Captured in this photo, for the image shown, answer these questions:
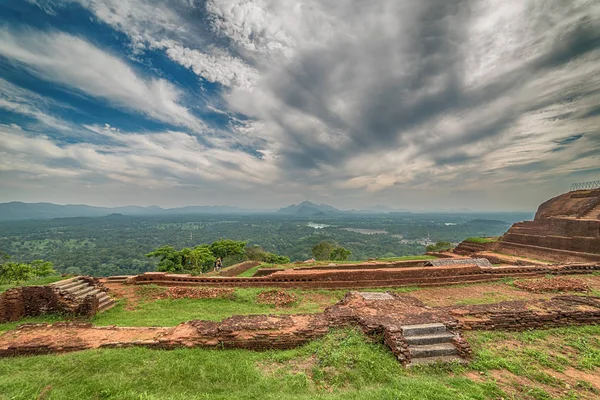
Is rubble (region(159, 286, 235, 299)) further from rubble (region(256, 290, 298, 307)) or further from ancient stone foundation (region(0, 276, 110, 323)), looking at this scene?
ancient stone foundation (region(0, 276, 110, 323))

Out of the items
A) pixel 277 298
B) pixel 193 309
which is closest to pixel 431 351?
pixel 277 298

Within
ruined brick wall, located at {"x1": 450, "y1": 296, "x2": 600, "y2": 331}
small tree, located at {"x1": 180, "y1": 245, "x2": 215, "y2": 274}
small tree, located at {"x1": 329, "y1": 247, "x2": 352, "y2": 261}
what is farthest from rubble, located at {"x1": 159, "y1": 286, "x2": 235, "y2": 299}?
small tree, located at {"x1": 329, "y1": 247, "x2": 352, "y2": 261}

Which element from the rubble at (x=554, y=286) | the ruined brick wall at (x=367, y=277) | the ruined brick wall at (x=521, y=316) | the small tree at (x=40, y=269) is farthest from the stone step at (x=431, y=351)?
the small tree at (x=40, y=269)

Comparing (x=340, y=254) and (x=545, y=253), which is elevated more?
(x=545, y=253)

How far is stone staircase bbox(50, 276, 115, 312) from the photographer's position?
8.91 m

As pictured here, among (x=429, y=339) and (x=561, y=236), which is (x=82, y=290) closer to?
(x=429, y=339)

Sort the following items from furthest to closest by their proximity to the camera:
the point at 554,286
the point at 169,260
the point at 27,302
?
the point at 169,260
the point at 554,286
the point at 27,302

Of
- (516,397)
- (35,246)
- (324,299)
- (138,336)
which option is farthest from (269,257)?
(35,246)

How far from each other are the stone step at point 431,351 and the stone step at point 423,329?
0.97ft

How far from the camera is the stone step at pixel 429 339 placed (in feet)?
16.5

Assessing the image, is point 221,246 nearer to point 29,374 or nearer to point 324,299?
point 324,299

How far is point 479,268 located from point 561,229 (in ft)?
45.9

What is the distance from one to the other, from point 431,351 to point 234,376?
3.94 metres

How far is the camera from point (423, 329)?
526 cm
